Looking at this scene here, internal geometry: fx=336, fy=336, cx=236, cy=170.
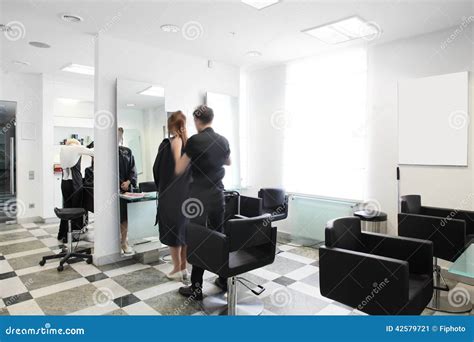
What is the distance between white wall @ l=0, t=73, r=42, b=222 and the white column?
3.03 m

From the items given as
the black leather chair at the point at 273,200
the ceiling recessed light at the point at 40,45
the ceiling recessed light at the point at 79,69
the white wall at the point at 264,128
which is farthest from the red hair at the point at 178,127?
the ceiling recessed light at the point at 79,69

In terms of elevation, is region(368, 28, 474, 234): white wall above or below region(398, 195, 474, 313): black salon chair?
above

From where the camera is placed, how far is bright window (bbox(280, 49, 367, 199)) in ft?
14.4

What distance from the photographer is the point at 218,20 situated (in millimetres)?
3453

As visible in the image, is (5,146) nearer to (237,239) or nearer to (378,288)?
(237,239)

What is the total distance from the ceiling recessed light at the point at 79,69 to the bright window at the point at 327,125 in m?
3.27

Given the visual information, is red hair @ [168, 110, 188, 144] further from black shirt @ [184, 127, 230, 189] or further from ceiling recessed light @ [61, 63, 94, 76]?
ceiling recessed light @ [61, 63, 94, 76]

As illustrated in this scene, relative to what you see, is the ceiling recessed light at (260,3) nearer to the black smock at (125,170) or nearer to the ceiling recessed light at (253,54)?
the ceiling recessed light at (253,54)

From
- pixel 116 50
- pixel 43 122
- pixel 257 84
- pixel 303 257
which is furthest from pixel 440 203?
pixel 43 122

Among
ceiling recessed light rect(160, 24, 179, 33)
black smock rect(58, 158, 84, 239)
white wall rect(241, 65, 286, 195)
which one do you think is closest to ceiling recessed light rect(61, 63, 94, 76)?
black smock rect(58, 158, 84, 239)

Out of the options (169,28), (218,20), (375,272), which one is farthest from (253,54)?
(375,272)

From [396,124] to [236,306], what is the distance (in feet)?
9.24

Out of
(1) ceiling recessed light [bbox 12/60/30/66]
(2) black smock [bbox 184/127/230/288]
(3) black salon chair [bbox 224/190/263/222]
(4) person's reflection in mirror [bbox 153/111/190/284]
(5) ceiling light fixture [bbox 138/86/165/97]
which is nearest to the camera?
(2) black smock [bbox 184/127/230/288]

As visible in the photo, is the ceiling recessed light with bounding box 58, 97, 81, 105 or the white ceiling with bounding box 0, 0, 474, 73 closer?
the white ceiling with bounding box 0, 0, 474, 73
